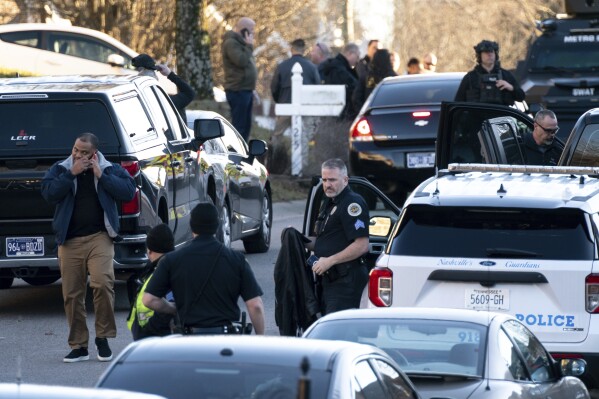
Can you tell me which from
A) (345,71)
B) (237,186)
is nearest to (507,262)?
(237,186)

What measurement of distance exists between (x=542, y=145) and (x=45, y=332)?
16.0 ft

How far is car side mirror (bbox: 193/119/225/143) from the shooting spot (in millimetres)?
14844

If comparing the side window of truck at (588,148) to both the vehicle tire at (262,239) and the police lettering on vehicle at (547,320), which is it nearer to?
the police lettering on vehicle at (547,320)

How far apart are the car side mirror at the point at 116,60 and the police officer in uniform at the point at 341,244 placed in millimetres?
15472

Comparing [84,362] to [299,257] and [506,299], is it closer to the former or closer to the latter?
[299,257]

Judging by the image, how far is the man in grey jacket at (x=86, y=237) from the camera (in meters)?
11.4

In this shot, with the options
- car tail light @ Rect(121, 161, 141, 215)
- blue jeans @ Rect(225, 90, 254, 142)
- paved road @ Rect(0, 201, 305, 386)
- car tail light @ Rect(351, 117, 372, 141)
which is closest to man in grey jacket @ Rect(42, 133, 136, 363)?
paved road @ Rect(0, 201, 305, 386)

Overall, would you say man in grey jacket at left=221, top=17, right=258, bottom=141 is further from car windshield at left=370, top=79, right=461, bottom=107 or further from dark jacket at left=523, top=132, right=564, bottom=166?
dark jacket at left=523, top=132, right=564, bottom=166

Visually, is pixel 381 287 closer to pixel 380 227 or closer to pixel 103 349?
pixel 380 227

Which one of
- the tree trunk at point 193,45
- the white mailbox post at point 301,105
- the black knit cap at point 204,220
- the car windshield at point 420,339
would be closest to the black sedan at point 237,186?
the black knit cap at point 204,220

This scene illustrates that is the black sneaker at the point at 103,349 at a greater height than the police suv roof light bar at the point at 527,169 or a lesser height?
lesser

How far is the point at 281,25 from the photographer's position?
36531 mm

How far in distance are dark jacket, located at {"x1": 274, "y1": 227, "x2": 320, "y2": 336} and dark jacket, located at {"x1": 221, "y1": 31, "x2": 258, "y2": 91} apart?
11.6m

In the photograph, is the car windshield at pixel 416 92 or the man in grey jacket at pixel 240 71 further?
the man in grey jacket at pixel 240 71
